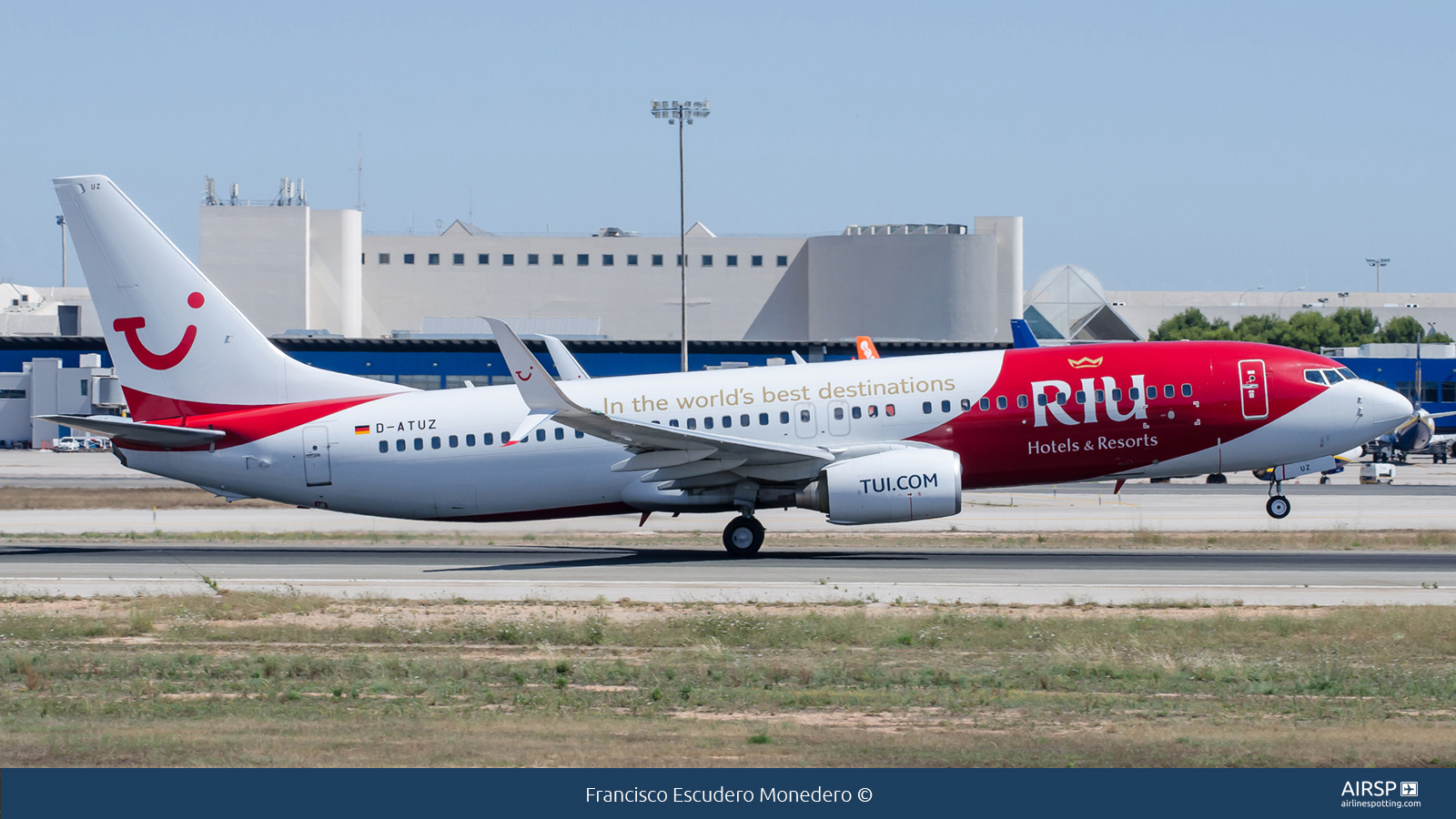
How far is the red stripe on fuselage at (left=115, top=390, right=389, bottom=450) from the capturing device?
106ft

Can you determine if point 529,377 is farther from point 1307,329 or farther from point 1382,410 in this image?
point 1307,329

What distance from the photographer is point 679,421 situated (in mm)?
32125

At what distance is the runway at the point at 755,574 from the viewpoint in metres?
24.7

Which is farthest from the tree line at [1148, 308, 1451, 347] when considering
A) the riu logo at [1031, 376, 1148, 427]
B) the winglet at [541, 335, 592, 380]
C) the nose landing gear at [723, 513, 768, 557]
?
the nose landing gear at [723, 513, 768, 557]

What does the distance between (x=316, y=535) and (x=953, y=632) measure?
23.6 meters

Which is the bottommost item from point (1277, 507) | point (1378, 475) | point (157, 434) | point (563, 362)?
point (1378, 475)

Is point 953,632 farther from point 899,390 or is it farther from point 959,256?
point 959,256

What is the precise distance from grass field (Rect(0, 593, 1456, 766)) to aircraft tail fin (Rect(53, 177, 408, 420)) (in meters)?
9.39

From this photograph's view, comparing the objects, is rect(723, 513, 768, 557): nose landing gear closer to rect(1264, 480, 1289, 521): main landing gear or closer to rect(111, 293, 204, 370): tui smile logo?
rect(1264, 480, 1289, 521): main landing gear

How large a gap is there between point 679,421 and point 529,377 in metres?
5.01

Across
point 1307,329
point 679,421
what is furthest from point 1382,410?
point 1307,329

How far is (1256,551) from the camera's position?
109 feet

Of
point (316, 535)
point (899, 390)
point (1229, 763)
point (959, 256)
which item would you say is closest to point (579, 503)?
point (899, 390)

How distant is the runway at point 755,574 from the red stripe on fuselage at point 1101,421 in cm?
218
